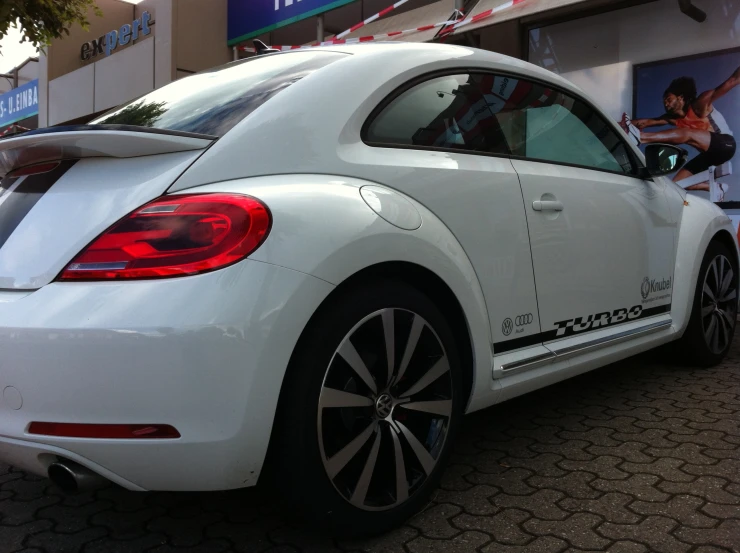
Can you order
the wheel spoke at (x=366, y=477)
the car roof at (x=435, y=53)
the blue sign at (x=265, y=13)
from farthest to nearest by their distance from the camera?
the blue sign at (x=265, y=13) → the car roof at (x=435, y=53) → the wheel spoke at (x=366, y=477)

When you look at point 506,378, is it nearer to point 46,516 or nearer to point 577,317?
point 577,317

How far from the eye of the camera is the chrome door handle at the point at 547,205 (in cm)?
266

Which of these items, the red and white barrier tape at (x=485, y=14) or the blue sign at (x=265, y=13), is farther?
the blue sign at (x=265, y=13)

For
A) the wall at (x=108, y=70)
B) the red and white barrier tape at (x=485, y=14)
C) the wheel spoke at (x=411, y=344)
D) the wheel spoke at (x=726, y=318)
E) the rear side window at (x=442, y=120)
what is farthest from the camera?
the wall at (x=108, y=70)

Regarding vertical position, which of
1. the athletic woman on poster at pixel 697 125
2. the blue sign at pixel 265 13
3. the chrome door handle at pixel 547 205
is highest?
the blue sign at pixel 265 13

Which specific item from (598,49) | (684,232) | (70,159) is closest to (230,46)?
(598,49)

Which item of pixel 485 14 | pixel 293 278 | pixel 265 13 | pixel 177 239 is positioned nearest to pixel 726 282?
pixel 293 278

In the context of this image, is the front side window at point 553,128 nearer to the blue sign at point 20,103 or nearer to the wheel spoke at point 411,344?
the wheel spoke at point 411,344

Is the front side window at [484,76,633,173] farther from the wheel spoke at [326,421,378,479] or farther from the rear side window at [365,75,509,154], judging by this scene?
the wheel spoke at [326,421,378,479]

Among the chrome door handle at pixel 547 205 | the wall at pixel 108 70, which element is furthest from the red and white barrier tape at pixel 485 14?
the wall at pixel 108 70

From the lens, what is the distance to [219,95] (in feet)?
7.63

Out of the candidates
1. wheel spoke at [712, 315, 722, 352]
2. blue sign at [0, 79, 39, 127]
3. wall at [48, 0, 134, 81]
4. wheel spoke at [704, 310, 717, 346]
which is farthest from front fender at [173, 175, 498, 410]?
blue sign at [0, 79, 39, 127]

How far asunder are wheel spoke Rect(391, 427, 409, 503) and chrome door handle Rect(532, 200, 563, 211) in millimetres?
1108

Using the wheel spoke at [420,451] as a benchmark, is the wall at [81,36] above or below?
above
